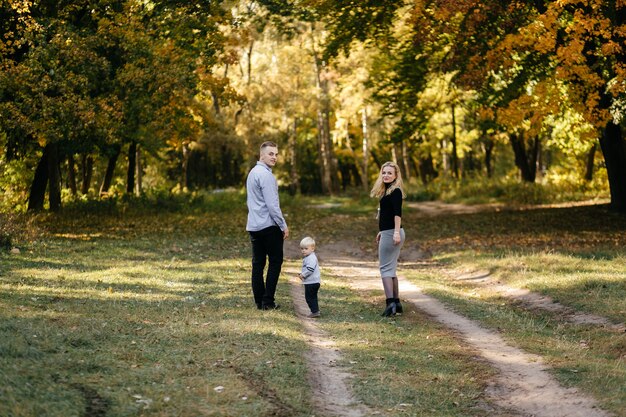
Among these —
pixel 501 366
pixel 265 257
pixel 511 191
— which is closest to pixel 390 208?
pixel 265 257

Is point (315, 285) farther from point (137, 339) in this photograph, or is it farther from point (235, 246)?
point (235, 246)

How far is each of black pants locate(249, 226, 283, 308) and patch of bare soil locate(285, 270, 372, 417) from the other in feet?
2.74

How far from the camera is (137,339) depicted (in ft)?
29.3

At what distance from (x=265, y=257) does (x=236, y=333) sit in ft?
6.28

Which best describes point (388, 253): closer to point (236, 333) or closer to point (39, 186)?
point (236, 333)

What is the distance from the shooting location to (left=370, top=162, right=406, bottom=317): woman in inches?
448

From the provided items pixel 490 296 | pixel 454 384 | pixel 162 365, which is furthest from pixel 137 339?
pixel 490 296

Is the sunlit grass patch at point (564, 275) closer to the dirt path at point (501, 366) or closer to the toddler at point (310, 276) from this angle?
the dirt path at point (501, 366)

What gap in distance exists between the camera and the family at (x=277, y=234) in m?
11.0

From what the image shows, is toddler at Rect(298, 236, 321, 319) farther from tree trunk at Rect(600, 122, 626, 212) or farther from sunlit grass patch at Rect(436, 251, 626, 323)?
tree trunk at Rect(600, 122, 626, 212)

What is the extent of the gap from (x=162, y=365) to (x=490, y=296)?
26.1ft

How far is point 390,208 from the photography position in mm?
11438

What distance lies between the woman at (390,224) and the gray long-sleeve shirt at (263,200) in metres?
1.41

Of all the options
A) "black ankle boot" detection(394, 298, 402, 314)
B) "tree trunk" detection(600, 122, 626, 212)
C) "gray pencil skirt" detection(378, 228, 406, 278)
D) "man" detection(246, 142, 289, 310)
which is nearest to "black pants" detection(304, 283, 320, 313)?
"man" detection(246, 142, 289, 310)
